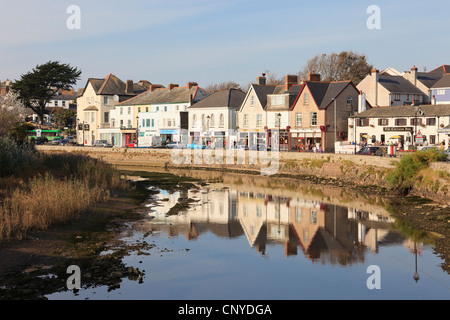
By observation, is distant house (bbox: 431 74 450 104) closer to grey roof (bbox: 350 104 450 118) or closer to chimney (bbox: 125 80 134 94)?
grey roof (bbox: 350 104 450 118)

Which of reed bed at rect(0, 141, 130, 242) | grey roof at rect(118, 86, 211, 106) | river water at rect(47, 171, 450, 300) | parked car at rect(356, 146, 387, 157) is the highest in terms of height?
grey roof at rect(118, 86, 211, 106)

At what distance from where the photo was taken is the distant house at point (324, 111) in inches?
2940

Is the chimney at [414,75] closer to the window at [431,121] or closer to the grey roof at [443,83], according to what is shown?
the grey roof at [443,83]

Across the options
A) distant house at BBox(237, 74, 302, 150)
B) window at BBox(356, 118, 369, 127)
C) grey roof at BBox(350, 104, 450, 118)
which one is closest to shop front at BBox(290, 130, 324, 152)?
distant house at BBox(237, 74, 302, 150)

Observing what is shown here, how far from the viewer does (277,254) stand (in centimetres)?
2503

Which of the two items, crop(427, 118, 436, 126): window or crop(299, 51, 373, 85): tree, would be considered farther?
crop(299, 51, 373, 85): tree

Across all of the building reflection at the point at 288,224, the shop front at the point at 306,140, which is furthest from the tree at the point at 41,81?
the building reflection at the point at 288,224

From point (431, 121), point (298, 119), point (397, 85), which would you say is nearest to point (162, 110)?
point (298, 119)

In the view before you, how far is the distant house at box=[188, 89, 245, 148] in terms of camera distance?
8781 centimetres

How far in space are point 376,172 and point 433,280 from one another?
28260 mm

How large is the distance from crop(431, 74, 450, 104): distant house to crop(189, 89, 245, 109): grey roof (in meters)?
31.6

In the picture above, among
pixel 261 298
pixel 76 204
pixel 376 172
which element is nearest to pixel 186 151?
pixel 376 172

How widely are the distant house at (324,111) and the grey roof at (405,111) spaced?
2613 mm
